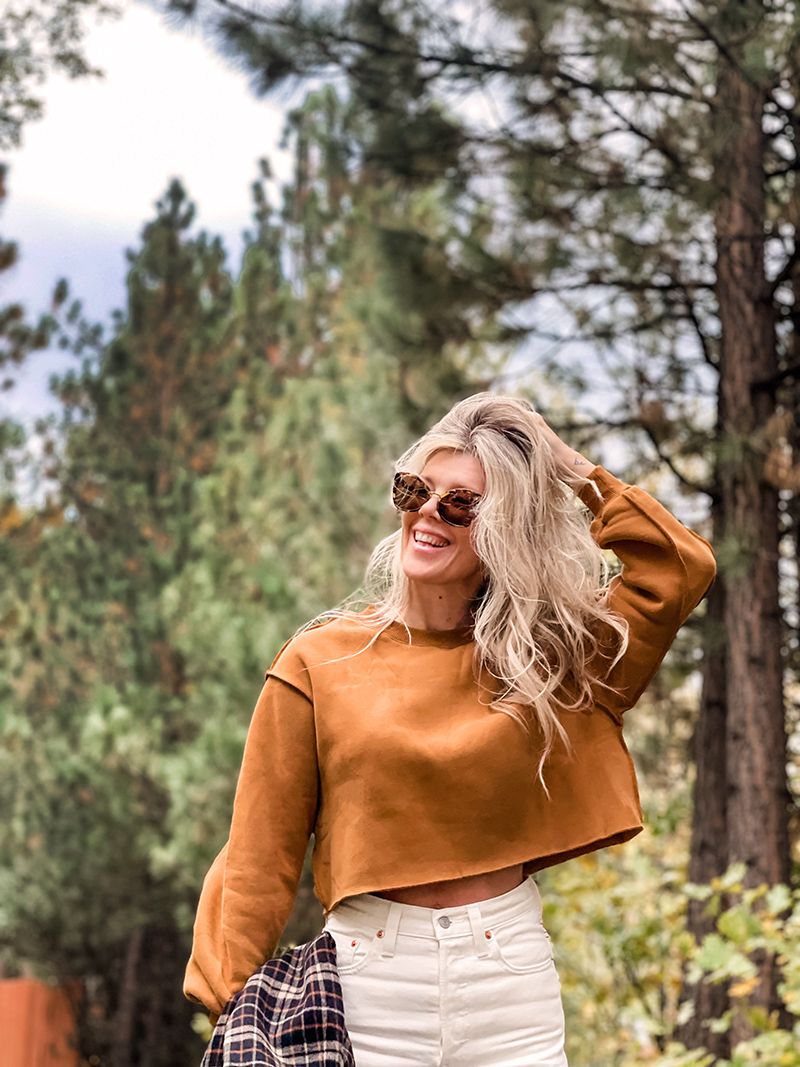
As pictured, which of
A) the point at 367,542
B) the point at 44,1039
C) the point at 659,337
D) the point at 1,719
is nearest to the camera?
the point at 659,337

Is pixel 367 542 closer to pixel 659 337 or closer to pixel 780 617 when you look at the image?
pixel 659 337

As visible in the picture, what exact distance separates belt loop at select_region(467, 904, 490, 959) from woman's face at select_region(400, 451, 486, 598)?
19.7 inches

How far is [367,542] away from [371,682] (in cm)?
497

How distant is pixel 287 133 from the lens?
34.7ft

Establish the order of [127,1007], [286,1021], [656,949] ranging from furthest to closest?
1. [127,1007]
2. [656,949]
3. [286,1021]

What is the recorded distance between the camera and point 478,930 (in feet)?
5.40

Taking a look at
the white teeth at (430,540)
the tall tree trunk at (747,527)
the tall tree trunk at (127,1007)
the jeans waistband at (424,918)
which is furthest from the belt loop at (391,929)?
the tall tree trunk at (127,1007)

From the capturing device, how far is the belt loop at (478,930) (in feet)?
5.37

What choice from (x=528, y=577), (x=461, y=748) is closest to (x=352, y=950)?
(x=461, y=748)

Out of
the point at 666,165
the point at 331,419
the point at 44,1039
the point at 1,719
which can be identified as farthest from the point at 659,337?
the point at 44,1039

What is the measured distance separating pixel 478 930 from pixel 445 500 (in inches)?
25.3

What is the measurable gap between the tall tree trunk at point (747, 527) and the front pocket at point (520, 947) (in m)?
2.93

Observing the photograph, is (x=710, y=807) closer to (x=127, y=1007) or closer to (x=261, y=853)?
(x=261, y=853)

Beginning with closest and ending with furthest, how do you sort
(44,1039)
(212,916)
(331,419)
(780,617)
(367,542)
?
(212,916)
(780,617)
(367,542)
(331,419)
(44,1039)
